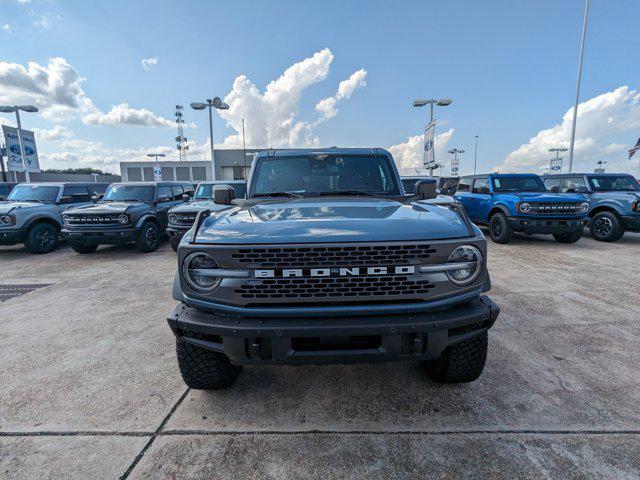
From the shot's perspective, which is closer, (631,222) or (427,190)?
(427,190)

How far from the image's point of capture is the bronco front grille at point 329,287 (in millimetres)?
2059

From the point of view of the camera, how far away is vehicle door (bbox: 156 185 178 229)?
368 inches

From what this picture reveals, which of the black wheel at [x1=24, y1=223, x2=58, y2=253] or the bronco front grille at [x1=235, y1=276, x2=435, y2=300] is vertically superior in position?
the bronco front grille at [x1=235, y1=276, x2=435, y2=300]

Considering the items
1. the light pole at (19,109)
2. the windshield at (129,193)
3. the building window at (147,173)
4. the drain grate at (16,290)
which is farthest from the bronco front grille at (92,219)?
the building window at (147,173)

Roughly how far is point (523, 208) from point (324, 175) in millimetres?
6867

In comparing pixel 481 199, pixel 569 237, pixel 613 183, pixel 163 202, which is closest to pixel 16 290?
pixel 163 202

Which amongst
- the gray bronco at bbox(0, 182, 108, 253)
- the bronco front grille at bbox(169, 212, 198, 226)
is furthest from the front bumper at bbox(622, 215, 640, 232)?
the gray bronco at bbox(0, 182, 108, 253)

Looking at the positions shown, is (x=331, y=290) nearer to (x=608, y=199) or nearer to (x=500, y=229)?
(x=500, y=229)

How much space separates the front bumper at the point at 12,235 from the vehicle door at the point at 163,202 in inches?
118

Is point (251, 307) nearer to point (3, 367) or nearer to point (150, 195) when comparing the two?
point (3, 367)

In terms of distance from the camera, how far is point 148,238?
28.6ft

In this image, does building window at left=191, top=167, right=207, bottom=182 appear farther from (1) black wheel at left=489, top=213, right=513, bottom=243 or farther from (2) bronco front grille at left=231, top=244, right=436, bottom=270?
(2) bronco front grille at left=231, top=244, right=436, bottom=270

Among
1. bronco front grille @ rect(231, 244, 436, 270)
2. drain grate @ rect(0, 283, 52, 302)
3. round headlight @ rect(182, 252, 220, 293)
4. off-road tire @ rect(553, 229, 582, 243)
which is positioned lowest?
drain grate @ rect(0, 283, 52, 302)

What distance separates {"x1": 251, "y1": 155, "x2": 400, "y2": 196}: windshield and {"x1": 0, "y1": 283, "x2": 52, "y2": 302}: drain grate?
4572 mm
